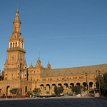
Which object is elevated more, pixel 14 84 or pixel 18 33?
pixel 18 33

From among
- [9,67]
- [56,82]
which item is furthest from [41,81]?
[9,67]

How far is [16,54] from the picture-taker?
14175cm

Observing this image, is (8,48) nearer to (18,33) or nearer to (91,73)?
(18,33)

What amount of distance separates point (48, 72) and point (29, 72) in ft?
34.8
